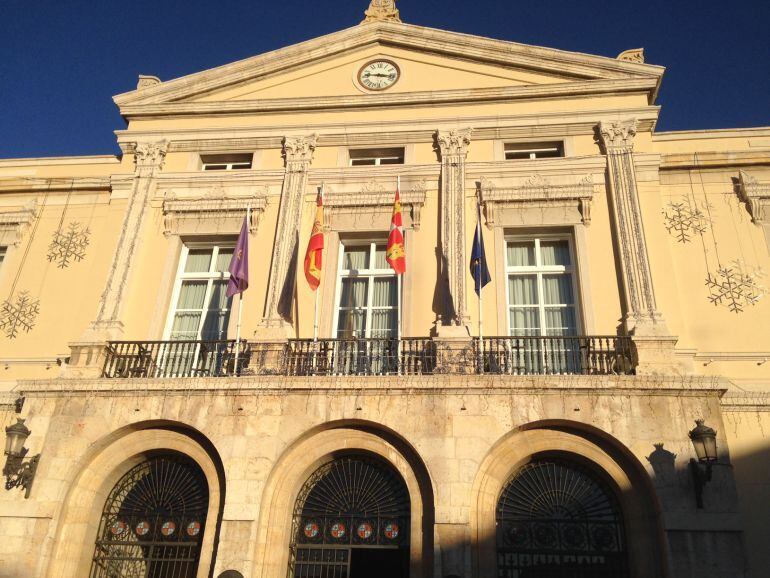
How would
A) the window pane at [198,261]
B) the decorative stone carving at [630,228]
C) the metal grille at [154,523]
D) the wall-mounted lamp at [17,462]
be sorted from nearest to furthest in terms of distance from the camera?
the wall-mounted lamp at [17,462] → the metal grille at [154,523] → the decorative stone carving at [630,228] → the window pane at [198,261]

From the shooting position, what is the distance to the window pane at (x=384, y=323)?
1202 cm

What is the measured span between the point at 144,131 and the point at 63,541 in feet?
25.5

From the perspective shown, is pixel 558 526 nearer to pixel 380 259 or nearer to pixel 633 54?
pixel 380 259

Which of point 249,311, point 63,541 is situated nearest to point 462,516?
point 249,311

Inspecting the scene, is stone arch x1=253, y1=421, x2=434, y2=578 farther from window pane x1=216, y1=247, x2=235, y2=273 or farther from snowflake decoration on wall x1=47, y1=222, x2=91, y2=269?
snowflake decoration on wall x1=47, y1=222, x2=91, y2=269

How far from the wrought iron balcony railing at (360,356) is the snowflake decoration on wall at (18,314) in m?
5.09

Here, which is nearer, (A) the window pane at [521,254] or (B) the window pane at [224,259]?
(A) the window pane at [521,254]

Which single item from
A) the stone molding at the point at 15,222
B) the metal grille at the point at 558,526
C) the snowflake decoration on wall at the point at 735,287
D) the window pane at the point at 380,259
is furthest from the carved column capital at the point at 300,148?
the snowflake decoration on wall at the point at 735,287

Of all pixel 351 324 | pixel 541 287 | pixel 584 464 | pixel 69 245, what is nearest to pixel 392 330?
pixel 351 324

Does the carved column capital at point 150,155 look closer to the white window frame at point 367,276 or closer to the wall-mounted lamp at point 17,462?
the white window frame at point 367,276

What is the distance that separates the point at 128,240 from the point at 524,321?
23.3 ft

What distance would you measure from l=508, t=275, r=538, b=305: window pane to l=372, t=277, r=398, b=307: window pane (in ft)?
6.40

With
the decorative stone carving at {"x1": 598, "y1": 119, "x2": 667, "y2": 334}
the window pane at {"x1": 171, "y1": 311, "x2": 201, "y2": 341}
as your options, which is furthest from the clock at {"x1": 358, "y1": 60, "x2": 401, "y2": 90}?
the window pane at {"x1": 171, "y1": 311, "x2": 201, "y2": 341}

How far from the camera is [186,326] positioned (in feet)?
41.4
